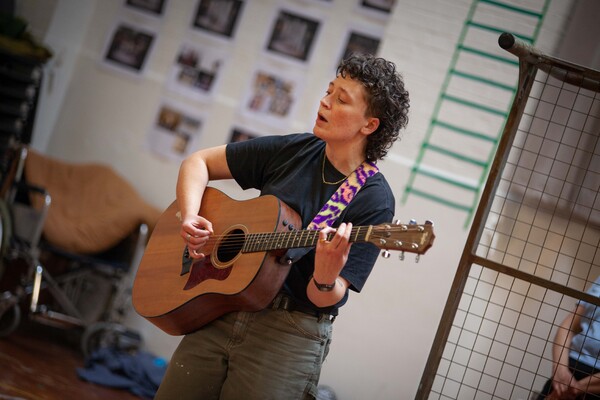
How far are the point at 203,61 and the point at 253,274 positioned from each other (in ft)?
10.8

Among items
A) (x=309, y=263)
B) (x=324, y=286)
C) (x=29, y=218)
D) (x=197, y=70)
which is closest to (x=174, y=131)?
(x=197, y=70)

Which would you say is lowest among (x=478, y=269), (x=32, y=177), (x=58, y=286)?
(x=58, y=286)

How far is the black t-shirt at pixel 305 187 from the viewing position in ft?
6.43

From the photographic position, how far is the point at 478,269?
3799mm

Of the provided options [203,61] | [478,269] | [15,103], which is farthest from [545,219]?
[15,103]

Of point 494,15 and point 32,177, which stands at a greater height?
point 494,15

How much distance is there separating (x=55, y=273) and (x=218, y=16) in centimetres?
205

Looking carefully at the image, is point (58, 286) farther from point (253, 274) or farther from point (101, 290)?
point (253, 274)

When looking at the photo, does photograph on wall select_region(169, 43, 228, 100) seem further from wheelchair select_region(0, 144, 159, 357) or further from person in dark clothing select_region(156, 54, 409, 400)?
person in dark clothing select_region(156, 54, 409, 400)

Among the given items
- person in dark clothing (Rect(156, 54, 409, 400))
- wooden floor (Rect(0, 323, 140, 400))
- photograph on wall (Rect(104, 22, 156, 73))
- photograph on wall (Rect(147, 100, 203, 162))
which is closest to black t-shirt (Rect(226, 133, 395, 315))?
person in dark clothing (Rect(156, 54, 409, 400))

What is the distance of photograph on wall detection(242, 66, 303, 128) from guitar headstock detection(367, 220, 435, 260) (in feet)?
9.74

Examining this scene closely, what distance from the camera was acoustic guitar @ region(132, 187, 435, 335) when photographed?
1.81m

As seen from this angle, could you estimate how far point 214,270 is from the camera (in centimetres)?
215

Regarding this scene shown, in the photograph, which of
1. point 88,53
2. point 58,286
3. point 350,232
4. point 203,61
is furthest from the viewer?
point 88,53
